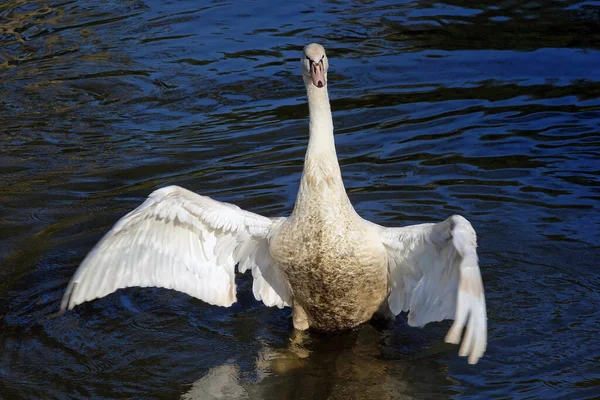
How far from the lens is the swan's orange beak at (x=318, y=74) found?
22.5 feet

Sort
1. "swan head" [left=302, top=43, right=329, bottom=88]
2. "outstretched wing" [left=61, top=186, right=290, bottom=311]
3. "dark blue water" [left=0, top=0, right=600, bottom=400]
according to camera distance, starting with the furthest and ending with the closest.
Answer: "outstretched wing" [left=61, top=186, right=290, bottom=311]
"dark blue water" [left=0, top=0, right=600, bottom=400]
"swan head" [left=302, top=43, right=329, bottom=88]

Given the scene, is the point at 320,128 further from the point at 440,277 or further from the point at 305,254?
the point at 440,277

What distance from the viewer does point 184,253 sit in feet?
24.7

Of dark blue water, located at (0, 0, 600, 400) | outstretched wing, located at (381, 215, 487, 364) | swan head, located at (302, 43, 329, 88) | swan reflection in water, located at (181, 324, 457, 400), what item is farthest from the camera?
dark blue water, located at (0, 0, 600, 400)

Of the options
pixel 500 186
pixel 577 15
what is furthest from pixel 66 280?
pixel 577 15

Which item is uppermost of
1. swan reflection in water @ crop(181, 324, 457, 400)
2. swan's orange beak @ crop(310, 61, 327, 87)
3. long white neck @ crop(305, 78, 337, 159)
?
swan's orange beak @ crop(310, 61, 327, 87)

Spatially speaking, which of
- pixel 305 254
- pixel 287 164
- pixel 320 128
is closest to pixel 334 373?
pixel 305 254

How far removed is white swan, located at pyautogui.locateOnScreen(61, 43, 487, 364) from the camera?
6883 millimetres

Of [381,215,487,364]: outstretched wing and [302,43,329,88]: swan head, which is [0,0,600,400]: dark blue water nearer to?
[381,215,487,364]: outstretched wing

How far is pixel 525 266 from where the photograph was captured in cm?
813

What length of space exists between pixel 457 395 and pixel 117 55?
896cm

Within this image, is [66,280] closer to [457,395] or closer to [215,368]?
[215,368]

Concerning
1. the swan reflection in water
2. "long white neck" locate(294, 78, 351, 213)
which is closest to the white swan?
"long white neck" locate(294, 78, 351, 213)

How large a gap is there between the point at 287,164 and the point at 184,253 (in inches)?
125
